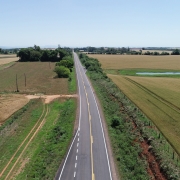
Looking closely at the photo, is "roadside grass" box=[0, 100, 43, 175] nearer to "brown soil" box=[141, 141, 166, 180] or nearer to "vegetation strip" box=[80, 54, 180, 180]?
"vegetation strip" box=[80, 54, 180, 180]

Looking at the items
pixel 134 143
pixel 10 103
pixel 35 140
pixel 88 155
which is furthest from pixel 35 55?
pixel 88 155

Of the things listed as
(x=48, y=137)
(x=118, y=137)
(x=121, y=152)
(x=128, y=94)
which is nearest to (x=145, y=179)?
(x=121, y=152)

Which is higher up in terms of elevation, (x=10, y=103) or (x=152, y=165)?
(x=10, y=103)

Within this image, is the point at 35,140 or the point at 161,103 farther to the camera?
the point at 161,103

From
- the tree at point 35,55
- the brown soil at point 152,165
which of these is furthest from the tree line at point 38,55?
the brown soil at point 152,165

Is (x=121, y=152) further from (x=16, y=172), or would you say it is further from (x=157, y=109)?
(x=157, y=109)

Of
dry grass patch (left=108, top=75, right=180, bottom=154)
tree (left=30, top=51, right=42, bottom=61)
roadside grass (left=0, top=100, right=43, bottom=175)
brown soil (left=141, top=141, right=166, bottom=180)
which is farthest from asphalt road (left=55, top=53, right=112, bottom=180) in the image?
tree (left=30, top=51, right=42, bottom=61)

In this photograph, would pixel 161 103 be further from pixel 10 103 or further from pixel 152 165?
pixel 10 103
